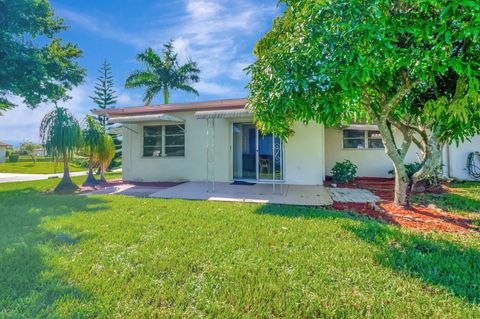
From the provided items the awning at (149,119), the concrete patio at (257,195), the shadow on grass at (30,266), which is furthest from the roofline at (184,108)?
the shadow on grass at (30,266)

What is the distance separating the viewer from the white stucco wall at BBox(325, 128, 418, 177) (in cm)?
1320

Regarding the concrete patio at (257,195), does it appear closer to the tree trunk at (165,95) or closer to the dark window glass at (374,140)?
the dark window glass at (374,140)

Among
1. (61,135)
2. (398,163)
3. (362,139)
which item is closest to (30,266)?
Answer: (398,163)

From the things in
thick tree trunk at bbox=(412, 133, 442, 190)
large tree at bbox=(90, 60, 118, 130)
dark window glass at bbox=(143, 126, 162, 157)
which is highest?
large tree at bbox=(90, 60, 118, 130)

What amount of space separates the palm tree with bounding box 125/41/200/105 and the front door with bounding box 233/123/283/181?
1406cm

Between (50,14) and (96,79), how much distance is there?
70.8ft

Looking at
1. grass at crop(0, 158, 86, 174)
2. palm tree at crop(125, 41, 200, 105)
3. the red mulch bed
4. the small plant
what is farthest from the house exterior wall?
grass at crop(0, 158, 86, 174)

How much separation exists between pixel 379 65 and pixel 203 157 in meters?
9.07

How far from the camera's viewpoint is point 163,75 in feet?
74.0

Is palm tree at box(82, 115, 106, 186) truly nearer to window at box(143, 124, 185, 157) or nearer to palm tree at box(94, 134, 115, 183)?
palm tree at box(94, 134, 115, 183)

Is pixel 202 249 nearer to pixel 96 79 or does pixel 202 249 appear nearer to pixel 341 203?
pixel 341 203

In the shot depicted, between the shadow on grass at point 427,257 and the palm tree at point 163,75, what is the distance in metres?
22.2

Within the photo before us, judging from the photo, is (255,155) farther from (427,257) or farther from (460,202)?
(427,257)

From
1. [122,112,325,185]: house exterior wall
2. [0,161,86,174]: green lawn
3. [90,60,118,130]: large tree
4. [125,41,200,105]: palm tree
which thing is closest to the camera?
[122,112,325,185]: house exterior wall
